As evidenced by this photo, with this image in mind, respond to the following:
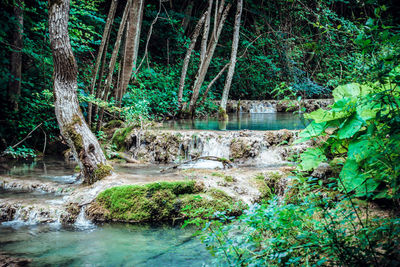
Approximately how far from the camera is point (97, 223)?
15.2ft

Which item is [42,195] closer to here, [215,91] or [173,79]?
[173,79]

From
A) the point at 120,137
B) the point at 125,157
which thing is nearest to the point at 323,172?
the point at 125,157

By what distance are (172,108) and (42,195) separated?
32.0ft

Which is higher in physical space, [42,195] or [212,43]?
[212,43]

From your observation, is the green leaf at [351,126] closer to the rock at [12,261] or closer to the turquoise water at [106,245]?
the turquoise water at [106,245]

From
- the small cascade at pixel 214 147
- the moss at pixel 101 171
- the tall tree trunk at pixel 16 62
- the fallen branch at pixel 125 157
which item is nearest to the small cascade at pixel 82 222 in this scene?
the moss at pixel 101 171

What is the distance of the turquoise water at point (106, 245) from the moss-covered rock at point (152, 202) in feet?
0.77

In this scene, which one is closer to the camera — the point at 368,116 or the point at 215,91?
the point at 368,116

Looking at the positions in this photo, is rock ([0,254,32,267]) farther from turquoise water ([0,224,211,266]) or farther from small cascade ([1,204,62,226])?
small cascade ([1,204,62,226])

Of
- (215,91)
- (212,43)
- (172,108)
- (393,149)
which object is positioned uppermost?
(212,43)

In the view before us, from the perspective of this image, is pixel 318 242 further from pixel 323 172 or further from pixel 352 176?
pixel 323 172

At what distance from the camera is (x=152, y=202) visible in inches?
188

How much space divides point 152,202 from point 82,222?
1197mm

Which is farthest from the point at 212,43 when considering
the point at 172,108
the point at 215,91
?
the point at 215,91
